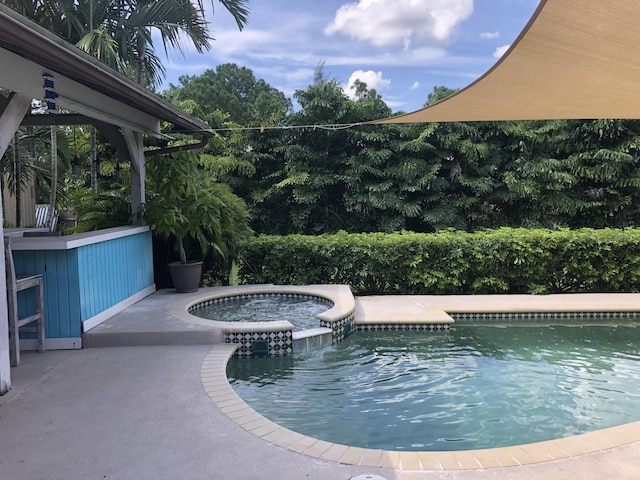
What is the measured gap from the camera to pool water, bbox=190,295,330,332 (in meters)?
6.58

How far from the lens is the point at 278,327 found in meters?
5.56

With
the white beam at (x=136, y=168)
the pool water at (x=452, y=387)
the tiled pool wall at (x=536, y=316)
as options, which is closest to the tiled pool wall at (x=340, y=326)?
the pool water at (x=452, y=387)

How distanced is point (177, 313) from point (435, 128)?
10.5 metres

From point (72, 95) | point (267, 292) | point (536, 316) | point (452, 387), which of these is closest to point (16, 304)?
point (72, 95)

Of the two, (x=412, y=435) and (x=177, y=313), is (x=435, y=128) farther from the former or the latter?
(x=412, y=435)

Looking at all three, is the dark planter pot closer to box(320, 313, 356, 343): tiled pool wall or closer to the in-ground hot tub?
the in-ground hot tub

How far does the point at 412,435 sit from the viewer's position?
143 inches

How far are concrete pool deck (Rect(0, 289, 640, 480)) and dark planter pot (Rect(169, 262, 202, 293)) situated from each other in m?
2.83

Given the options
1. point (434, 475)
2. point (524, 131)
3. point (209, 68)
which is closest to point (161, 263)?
point (434, 475)

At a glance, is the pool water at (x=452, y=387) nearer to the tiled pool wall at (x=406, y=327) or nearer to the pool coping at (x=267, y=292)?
the tiled pool wall at (x=406, y=327)

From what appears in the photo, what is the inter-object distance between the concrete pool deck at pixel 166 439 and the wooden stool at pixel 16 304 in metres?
0.22

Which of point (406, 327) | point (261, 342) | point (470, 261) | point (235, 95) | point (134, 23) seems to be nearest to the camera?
point (261, 342)

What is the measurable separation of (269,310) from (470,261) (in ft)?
12.4

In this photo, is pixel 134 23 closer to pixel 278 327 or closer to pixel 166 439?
pixel 278 327
